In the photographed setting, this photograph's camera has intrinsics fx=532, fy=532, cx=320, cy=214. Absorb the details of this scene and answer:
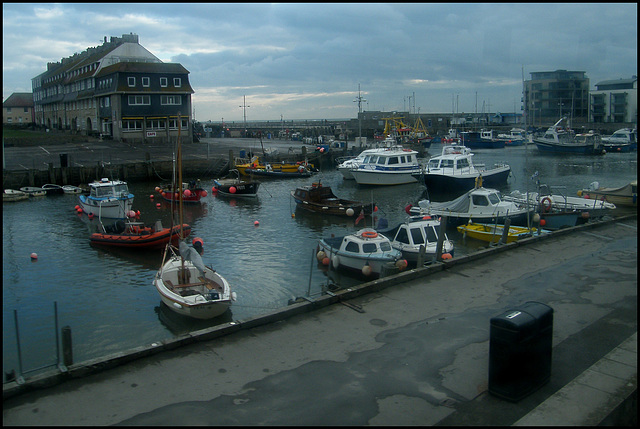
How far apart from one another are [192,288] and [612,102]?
95.0 metres

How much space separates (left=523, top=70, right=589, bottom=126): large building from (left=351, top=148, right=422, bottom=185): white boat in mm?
12305

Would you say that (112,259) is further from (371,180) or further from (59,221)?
(371,180)

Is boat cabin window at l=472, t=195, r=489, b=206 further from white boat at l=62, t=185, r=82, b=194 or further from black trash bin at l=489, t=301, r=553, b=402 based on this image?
white boat at l=62, t=185, r=82, b=194

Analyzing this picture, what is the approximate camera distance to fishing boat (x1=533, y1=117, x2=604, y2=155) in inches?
2714

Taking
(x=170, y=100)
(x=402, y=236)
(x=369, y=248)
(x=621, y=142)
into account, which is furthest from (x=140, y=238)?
(x=621, y=142)

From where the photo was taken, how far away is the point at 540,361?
6.44 meters

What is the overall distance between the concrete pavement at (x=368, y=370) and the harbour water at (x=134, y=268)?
2801 millimetres

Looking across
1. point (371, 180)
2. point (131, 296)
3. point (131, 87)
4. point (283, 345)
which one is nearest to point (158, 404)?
point (283, 345)

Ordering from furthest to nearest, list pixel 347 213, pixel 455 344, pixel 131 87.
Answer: pixel 131 87, pixel 347 213, pixel 455 344

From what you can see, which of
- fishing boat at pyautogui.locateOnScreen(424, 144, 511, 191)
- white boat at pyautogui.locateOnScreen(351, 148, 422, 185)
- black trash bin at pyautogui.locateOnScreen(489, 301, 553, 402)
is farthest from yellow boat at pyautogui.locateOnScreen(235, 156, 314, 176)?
black trash bin at pyautogui.locateOnScreen(489, 301, 553, 402)

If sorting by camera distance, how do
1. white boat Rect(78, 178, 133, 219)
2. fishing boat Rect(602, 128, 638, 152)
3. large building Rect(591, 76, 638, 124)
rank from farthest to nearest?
large building Rect(591, 76, 638, 124) → fishing boat Rect(602, 128, 638, 152) → white boat Rect(78, 178, 133, 219)

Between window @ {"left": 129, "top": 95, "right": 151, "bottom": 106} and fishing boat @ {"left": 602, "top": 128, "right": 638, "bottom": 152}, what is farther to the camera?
fishing boat @ {"left": 602, "top": 128, "right": 638, "bottom": 152}

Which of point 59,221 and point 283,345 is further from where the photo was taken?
point 59,221

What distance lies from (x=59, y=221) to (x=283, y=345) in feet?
79.1
